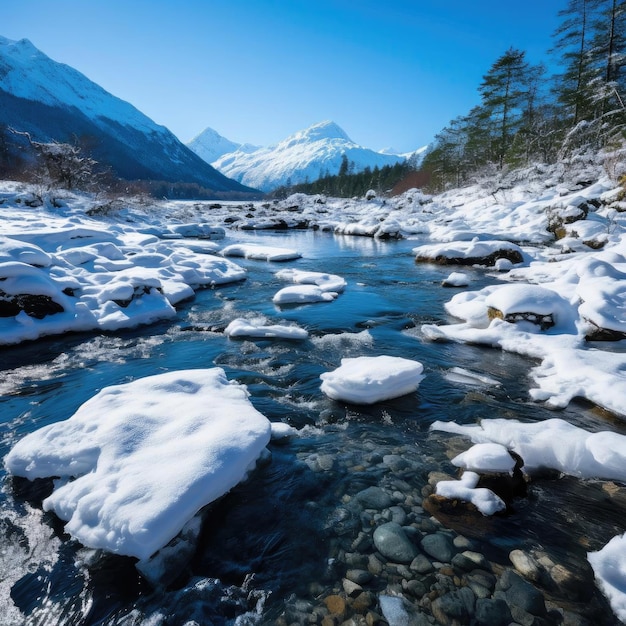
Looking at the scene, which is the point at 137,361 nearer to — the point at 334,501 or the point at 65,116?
the point at 334,501

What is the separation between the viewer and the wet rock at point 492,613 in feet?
7.09

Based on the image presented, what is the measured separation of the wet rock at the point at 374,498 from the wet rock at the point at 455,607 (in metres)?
0.81

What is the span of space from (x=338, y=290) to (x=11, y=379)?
7.78 m

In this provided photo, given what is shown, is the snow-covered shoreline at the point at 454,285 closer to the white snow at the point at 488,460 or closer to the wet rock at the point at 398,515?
the white snow at the point at 488,460

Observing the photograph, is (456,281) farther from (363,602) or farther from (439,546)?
(363,602)

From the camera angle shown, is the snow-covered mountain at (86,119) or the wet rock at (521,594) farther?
the snow-covered mountain at (86,119)

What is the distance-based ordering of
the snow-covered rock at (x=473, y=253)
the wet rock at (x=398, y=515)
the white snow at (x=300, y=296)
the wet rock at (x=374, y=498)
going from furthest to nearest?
the snow-covered rock at (x=473, y=253) < the white snow at (x=300, y=296) < the wet rock at (x=374, y=498) < the wet rock at (x=398, y=515)

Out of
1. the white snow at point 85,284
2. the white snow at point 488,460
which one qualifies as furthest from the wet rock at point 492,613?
the white snow at point 85,284

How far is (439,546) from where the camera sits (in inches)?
104

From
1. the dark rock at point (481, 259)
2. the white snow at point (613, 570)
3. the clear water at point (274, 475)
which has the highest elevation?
the dark rock at point (481, 259)

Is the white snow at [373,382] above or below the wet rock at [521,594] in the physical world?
above

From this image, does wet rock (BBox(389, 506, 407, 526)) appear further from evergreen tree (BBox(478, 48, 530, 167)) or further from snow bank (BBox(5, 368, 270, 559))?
evergreen tree (BBox(478, 48, 530, 167))

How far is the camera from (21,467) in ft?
10.6

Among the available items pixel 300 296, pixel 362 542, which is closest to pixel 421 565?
pixel 362 542
